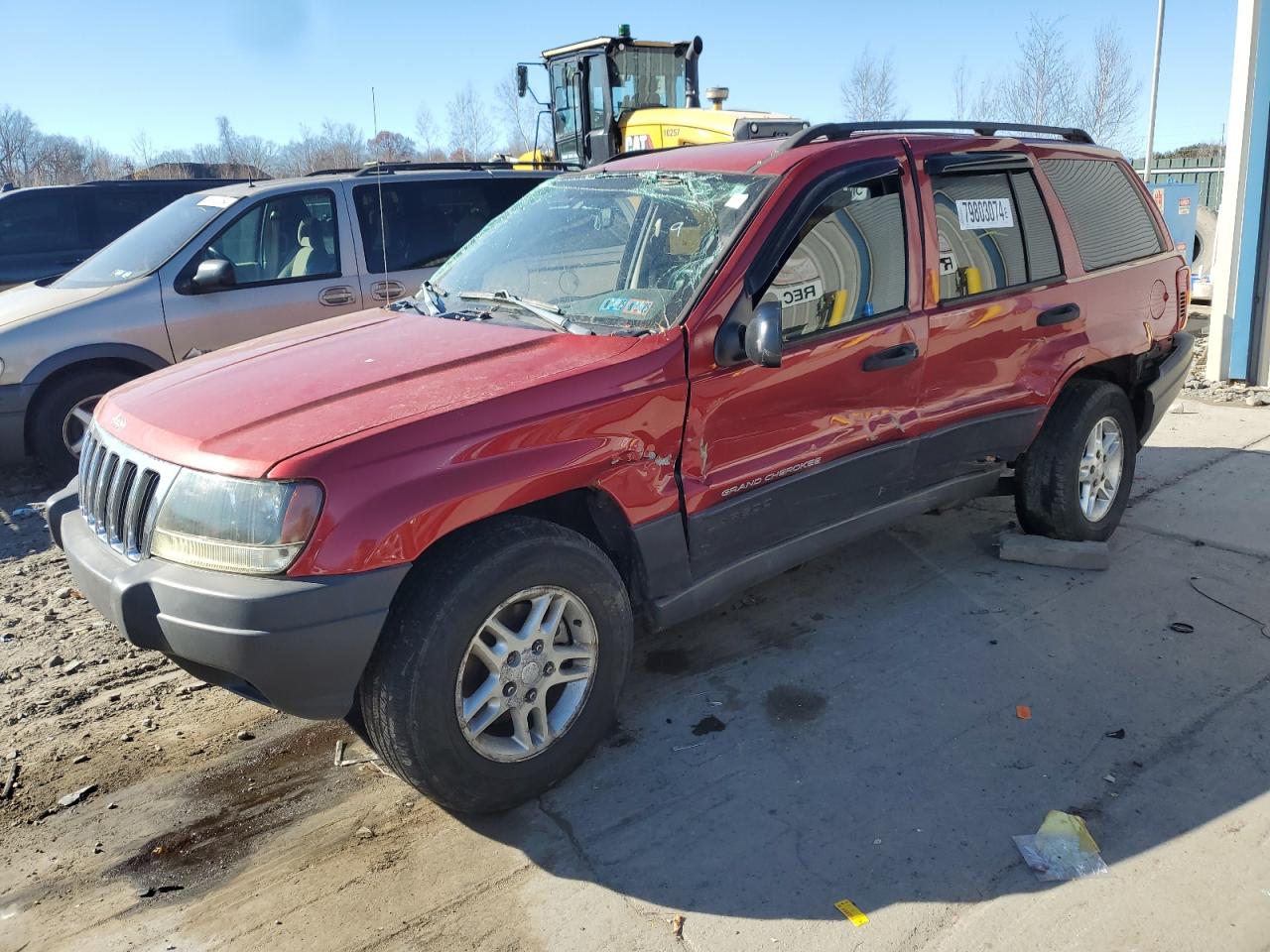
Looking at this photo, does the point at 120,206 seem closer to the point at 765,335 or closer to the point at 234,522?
the point at 234,522

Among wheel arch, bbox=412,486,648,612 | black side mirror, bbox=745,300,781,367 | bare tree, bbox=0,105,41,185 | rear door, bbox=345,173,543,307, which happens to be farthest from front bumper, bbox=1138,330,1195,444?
bare tree, bbox=0,105,41,185

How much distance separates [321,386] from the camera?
317 cm

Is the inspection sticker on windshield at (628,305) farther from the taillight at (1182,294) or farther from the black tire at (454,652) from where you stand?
the taillight at (1182,294)

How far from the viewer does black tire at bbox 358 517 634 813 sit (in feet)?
9.25

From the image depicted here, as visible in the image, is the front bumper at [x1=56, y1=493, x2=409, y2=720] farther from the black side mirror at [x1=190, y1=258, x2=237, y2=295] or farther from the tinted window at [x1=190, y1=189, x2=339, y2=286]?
the tinted window at [x1=190, y1=189, x2=339, y2=286]

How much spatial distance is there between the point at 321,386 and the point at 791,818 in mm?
1995

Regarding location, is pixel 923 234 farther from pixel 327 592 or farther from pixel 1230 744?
pixel 327 592

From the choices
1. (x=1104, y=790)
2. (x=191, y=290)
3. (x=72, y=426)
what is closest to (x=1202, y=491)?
(x=1104, y=790)

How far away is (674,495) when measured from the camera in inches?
133

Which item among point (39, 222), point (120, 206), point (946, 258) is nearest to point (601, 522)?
point (946, 258)

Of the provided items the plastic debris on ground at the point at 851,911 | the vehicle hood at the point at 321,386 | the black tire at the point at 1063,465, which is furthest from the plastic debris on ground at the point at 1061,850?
the black tire at the point at 1063,465

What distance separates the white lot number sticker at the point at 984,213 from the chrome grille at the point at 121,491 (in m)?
3.24

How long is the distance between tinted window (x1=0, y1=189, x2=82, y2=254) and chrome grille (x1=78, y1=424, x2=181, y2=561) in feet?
25.6

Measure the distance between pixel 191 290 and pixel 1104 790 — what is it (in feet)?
19.2
